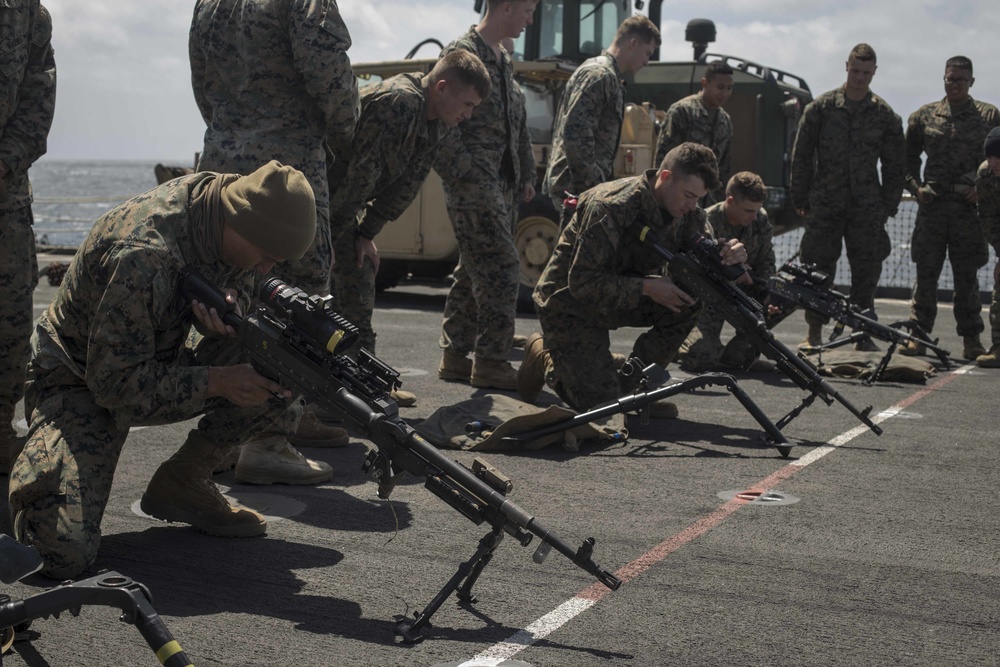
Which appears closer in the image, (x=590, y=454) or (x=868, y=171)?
(x=590, y=454)

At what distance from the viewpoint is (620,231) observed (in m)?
6.19

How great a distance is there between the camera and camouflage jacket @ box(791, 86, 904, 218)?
9492 millimetres

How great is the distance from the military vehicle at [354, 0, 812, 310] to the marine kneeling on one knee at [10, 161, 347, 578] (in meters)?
7.76

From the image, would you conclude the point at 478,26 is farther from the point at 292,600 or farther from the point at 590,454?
the point at 292,600

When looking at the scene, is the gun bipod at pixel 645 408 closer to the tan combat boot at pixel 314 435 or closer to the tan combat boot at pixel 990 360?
the tan combat boot at pixel 314 435

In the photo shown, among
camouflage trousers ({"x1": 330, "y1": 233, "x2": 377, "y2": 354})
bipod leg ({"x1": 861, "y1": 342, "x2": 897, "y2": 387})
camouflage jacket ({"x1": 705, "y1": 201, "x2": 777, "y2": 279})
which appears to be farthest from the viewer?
bipod leg ({"x1": 861, "y1": 342, "x2": 897, "y2": 387})

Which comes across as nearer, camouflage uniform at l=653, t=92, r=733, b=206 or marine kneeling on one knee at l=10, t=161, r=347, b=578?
marine kneeling on one knee at l=10, t=161, r=347, b=578

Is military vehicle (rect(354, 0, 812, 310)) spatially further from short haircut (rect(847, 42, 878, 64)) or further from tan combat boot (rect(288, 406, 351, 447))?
tan combat boot (rect(288, 406, 351, 447))

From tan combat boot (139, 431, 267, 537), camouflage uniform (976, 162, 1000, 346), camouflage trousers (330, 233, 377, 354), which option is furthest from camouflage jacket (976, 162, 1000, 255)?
tan combat boot (139, 431, 267, 537)

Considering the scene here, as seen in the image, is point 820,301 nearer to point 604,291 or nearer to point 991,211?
point 991,211

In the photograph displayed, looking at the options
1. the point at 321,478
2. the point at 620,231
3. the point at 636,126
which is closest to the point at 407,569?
the point at 321,478

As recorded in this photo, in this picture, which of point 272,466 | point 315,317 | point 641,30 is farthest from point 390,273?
point 315,317

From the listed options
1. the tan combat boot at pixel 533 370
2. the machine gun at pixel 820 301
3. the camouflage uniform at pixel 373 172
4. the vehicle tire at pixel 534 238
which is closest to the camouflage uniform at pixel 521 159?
the tan combat boot at pixel 533 370

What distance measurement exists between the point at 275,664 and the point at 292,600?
1.61ft
